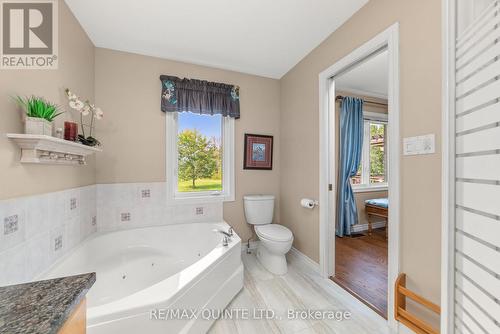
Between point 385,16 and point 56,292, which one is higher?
point 385,16

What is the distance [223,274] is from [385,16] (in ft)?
7.44

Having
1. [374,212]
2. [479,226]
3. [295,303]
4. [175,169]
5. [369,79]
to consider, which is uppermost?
[369,79]

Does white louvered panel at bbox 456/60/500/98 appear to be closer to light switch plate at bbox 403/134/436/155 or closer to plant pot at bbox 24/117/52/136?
light switch plate at bbox 403/134/436/155

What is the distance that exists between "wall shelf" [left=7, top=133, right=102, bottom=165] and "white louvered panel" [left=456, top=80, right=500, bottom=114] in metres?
1.83

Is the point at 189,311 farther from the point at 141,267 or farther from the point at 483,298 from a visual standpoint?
the point at 483,298

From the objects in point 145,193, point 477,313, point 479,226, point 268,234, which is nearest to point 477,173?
point 479,226

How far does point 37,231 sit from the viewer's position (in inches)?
49.3

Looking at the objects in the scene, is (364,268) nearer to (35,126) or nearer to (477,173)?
(477,173)

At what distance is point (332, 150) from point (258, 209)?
1154 millimetres

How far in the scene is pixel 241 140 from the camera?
8.70ft

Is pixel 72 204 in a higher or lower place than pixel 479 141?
lower

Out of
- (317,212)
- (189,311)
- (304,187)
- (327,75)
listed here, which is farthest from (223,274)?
(327,75)

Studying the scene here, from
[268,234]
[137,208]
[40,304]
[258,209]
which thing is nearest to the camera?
[40,304]

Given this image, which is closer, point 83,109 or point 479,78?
point 479,78
